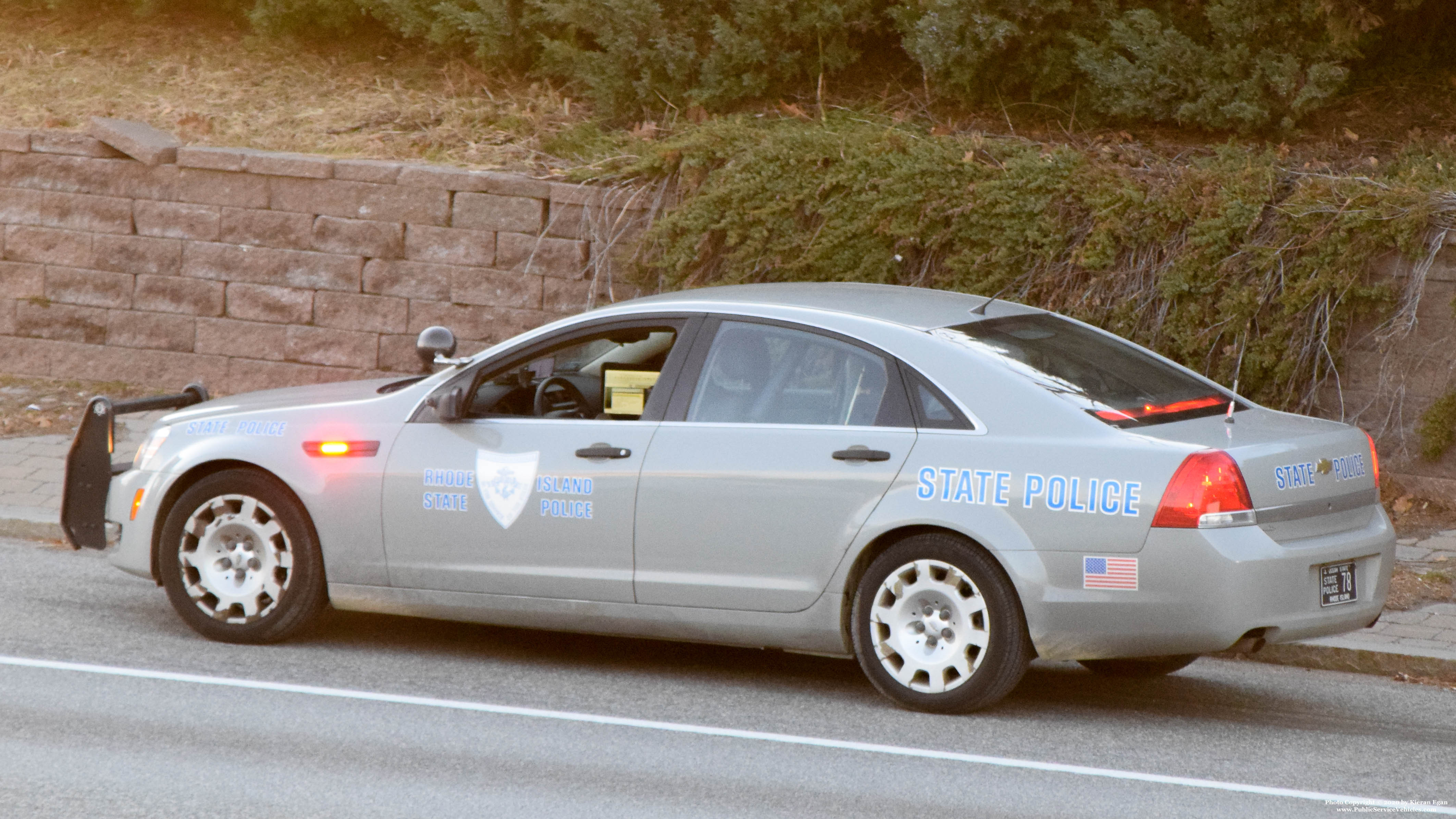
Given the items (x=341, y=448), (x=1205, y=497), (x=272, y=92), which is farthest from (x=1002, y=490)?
(x=272, y=92)

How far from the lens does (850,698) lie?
6348 mm

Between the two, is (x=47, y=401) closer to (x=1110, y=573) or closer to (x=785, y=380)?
(x=785, y=380)

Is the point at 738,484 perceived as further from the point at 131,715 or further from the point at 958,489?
the point at 131,715

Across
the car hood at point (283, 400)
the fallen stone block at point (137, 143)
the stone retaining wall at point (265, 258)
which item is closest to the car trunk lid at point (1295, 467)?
the car hood at point (283, 400)

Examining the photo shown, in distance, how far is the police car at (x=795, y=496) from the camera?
5.62 metres

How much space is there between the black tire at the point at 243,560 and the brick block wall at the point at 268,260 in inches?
204

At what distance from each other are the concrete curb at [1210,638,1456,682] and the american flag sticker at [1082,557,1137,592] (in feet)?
5.52

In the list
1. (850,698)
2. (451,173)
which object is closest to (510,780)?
(850,698)

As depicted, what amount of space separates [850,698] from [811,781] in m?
1.13

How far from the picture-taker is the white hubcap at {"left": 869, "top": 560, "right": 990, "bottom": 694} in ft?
19.0

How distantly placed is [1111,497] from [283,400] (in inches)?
137

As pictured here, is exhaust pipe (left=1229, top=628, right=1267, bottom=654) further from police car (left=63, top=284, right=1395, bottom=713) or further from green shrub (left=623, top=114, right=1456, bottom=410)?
green shrub (left=623, top=114, right=1456, bottom=410)

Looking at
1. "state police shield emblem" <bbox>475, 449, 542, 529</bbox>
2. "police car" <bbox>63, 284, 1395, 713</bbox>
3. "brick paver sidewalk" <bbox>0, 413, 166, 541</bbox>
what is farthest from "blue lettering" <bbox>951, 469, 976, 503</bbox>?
"brick paver sidewalk" <bbox>0, 413, 166, 541</bbox>

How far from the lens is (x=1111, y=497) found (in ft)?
18.3
